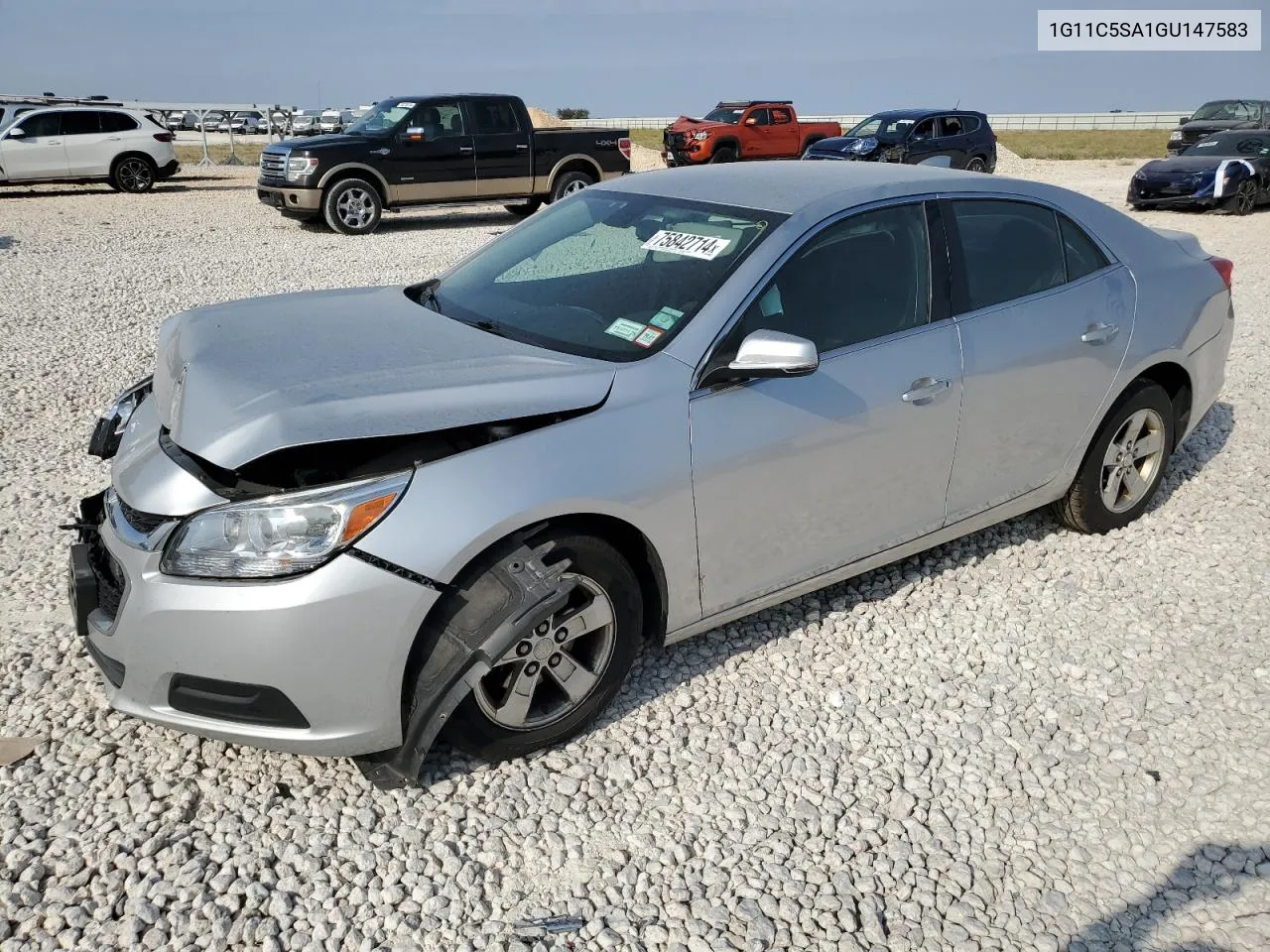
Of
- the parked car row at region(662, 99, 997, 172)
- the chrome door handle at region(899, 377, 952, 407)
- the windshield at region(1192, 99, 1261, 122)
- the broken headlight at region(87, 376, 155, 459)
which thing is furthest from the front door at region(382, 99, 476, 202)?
the windshield at region(1192, 99, 1261, 122)

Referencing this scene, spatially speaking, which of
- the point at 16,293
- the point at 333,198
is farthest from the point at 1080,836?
the point at 333,198

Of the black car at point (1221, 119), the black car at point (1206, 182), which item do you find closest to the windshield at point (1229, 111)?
the black car at point (1221, 119)

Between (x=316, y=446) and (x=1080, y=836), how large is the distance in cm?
237

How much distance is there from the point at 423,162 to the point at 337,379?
12.8 metres

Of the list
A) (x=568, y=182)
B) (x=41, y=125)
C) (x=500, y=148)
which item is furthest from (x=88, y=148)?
(x=568, y=182)

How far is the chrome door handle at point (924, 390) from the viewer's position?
3.58 meters

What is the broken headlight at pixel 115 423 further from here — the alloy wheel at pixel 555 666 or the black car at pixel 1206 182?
the black car at pixel 1206 182

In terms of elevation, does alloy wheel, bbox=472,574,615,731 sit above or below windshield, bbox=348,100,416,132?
below

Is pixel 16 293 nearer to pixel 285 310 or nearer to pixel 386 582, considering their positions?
pixel 285 310

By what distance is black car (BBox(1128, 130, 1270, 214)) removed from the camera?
663 inches

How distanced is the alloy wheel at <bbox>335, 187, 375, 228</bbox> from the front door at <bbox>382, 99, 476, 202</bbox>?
388 millimetres

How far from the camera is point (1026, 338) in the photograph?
3.93m

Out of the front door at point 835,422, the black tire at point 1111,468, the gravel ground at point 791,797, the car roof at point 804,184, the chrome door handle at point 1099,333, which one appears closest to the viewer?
the gravel ground at point 791,797

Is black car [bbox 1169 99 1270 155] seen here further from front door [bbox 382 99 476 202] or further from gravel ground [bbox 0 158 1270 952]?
gravel ground [bbox 0 158 1270 952]
